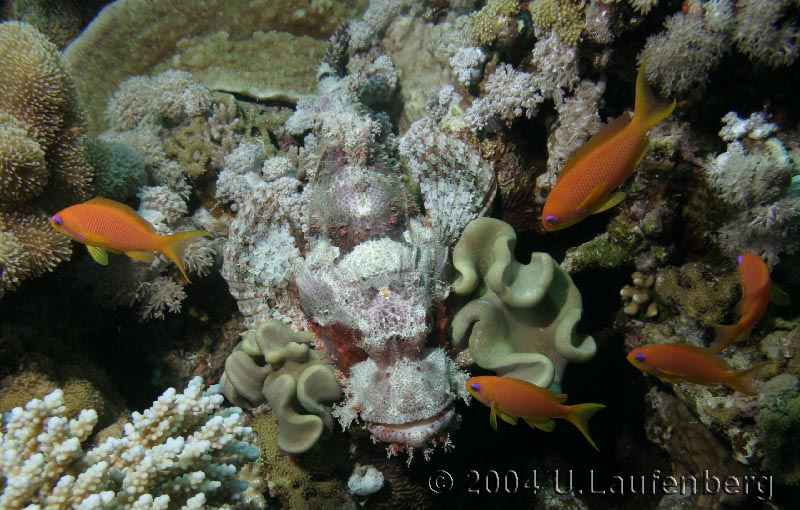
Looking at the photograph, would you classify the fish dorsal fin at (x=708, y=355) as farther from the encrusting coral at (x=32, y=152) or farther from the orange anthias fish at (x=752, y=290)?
the encrusting coral at (x=32, y=152)

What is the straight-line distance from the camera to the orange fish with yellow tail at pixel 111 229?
8.23ft

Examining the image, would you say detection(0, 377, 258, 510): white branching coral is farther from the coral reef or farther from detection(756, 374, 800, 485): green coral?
the coral reef

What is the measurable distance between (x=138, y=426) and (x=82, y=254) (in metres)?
1.54

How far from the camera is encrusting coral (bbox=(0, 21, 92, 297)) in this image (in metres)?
2.68

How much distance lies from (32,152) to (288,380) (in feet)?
6.84

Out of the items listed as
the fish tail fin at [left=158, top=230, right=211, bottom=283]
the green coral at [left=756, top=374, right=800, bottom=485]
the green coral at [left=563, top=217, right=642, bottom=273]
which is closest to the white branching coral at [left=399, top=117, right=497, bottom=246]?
the green coral at [left=563, top=217, right=642, bottom=273]

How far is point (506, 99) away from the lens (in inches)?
144

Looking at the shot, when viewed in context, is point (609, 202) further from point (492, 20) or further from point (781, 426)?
point (492, 20)

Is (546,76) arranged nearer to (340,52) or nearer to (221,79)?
(340,52)

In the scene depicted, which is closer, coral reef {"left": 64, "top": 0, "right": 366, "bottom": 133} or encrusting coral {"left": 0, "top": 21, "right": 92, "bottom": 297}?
encrusting coral {"left": 0, "top": 21, "right": 92, "bottom": 297}

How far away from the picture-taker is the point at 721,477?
3.36m

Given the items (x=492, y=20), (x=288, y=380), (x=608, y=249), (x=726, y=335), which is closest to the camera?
(x=726, y=335)

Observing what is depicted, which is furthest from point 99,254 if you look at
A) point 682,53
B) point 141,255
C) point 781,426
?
point 781,426

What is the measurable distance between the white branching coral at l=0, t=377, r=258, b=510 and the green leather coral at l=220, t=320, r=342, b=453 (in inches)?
11.7
